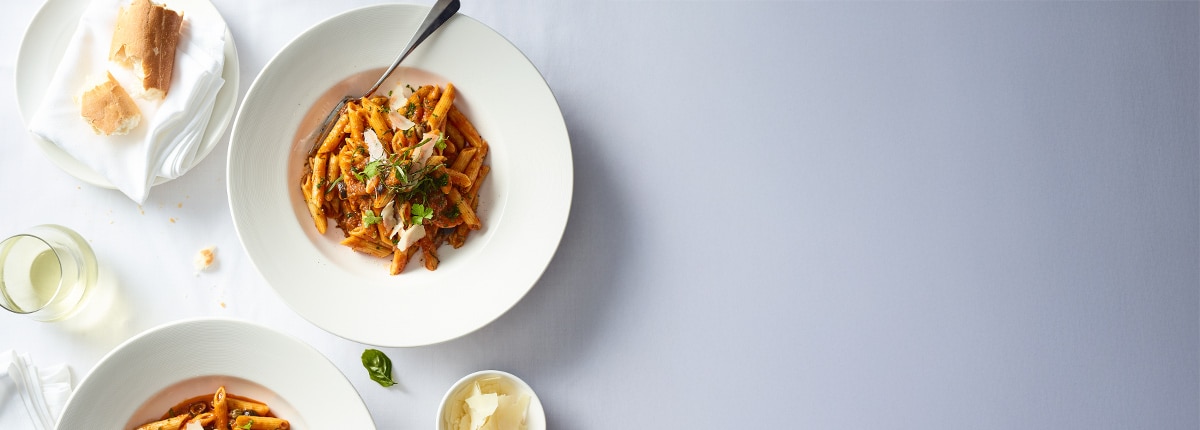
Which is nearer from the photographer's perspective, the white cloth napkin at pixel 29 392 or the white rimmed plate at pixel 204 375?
the white rimmed plate at pixel 204 375

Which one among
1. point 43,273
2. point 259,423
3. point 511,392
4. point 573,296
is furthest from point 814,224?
point 43,273

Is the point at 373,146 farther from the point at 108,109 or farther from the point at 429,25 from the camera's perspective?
the point at 108,109

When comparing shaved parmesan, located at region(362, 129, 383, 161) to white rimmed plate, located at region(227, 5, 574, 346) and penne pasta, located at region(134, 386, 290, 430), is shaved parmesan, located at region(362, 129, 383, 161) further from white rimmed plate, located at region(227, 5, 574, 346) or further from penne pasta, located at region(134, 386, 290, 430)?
penne pasta, located at region(134, 386, 290, 430)

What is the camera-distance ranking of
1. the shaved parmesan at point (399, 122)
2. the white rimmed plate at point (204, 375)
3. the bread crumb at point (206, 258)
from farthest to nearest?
the bread crumb at point (206, 258) < the shaved parmesan at point (399, 122) < the white rimmed plate at point (204, 375)

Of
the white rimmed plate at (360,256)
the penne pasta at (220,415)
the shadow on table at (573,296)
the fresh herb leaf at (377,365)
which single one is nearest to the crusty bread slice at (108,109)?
the white rimmed plate at (360,256)

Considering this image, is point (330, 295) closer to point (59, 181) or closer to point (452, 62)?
point (452, 62)

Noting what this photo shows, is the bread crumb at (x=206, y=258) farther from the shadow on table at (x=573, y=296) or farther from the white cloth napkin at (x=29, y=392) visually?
the shadow on table at (x=573, y=296)
